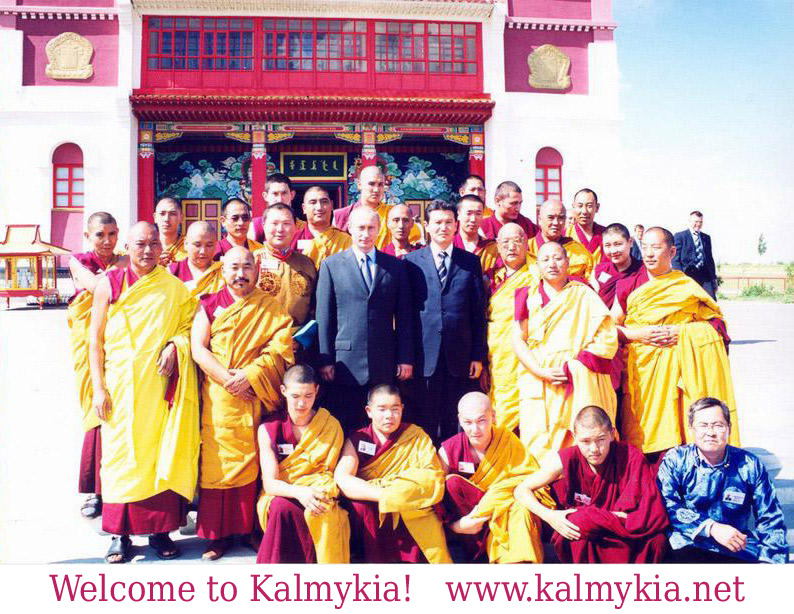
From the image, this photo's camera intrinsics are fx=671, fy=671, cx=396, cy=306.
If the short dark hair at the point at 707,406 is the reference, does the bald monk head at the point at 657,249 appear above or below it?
above

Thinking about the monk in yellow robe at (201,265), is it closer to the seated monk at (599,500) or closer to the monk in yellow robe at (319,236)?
the monk in yellow robe at (319,236)

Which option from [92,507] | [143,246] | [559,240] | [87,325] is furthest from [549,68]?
[92,507]

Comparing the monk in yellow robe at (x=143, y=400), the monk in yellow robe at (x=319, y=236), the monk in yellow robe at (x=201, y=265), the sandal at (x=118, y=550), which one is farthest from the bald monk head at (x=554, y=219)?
the sandal at (x=118, y=550)

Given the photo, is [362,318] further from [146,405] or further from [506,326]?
[146,405]

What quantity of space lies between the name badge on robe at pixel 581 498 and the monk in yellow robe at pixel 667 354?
2.25ft

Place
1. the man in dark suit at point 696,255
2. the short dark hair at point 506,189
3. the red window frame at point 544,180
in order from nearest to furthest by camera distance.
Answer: the short dark hair at point 506,189
the man in dark suit at point 696,255
the red window frame at point 544,180

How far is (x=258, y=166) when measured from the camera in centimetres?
1336

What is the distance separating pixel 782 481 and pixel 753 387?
2.61 m

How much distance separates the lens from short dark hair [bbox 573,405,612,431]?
2.93m

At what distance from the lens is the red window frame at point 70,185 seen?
1280 cm

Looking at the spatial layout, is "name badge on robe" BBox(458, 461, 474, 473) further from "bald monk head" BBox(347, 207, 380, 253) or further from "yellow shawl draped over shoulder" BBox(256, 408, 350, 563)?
"bald monk head" BBox(347, 207, 380, 253)

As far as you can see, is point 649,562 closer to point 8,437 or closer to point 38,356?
point 8,437

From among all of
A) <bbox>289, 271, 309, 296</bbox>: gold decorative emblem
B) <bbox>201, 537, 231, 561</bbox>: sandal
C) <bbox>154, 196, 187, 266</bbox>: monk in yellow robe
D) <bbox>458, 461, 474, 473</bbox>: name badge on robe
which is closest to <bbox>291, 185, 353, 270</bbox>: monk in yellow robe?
<bbox>289, 271, 309, 296</bbox>: gold decorative emblem

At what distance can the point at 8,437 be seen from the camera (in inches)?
188
